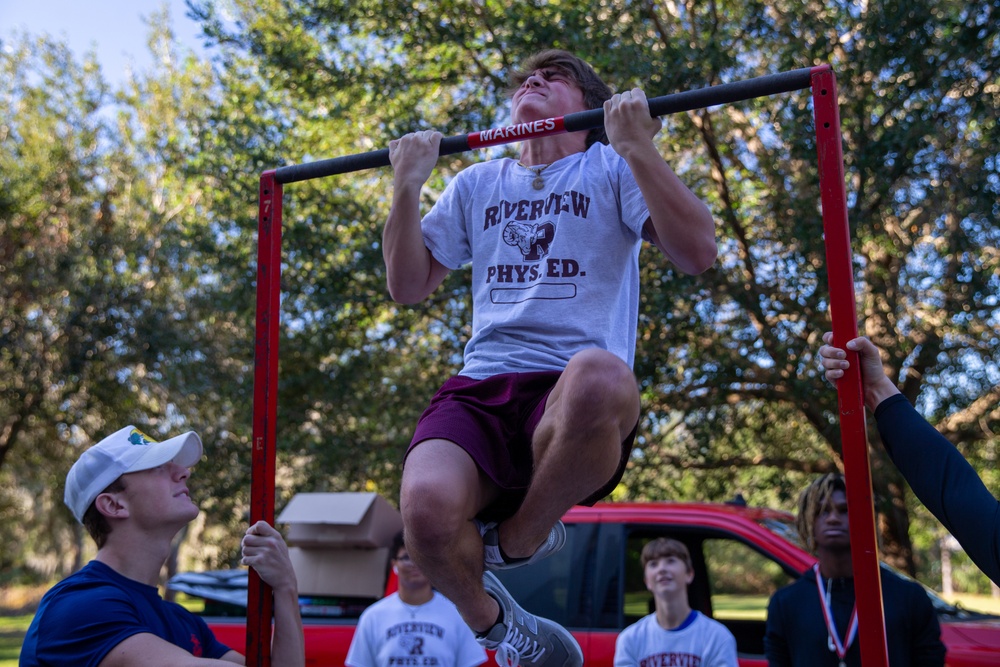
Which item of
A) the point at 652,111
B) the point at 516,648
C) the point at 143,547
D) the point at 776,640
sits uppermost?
the point at 652,111

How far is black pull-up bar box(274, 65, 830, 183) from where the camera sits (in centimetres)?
246

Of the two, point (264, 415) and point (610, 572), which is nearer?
point (264, 415)

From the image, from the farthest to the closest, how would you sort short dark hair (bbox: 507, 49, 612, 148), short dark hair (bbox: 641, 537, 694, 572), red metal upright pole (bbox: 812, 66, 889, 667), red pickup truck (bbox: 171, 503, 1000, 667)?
red pickup truck (bbox: 171, 503, 1000, 667), short dark hair (bbox: 641, 537, 694, 572), short dark hair (bbox: 507, 49, 612, 148), red metal upright pole (bbox: 812, 66, 889, 667)

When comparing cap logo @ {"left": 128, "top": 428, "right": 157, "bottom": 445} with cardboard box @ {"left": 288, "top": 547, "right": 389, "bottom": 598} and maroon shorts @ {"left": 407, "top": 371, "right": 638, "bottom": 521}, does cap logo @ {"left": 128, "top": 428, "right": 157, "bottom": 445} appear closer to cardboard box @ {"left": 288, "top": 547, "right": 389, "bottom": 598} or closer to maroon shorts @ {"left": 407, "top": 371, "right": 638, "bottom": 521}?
maroon shorts @ {"left": 407, "top": 371, "right": 638, "bottom": 521}

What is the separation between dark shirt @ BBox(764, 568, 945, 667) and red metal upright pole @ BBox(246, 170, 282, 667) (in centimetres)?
210

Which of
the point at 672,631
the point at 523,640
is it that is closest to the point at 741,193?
the point at 672,631

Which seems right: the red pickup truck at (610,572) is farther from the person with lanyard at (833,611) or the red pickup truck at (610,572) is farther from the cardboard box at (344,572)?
the person with lanyard at (833,611)

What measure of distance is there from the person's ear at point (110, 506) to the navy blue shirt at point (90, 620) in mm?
147

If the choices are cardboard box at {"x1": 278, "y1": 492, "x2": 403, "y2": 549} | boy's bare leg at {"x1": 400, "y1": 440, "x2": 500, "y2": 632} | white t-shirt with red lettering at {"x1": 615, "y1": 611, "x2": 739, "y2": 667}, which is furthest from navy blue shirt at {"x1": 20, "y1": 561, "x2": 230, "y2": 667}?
cardboard box at {"x1": 278, "y1": 492, "x2": 403, "y2": 549}

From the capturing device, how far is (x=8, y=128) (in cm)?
1597

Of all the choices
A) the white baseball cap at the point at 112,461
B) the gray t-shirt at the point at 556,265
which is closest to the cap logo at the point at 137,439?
the white baseball cap at the point at 112,461

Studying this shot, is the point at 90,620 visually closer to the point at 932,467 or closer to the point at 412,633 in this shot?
the point at 932,467

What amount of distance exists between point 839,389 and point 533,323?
32.7 inches

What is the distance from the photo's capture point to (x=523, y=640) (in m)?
2.60
